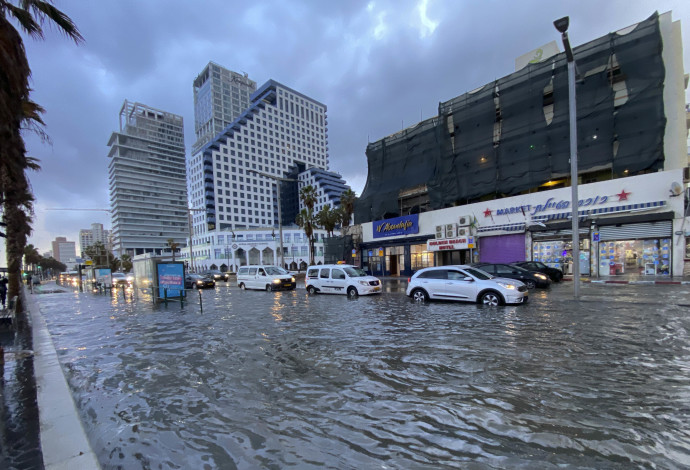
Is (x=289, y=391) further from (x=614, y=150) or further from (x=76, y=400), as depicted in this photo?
(x=614, y=150)

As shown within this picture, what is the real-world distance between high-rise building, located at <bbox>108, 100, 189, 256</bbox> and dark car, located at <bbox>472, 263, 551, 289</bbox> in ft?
466

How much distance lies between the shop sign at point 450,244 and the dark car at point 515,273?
9.44 metres

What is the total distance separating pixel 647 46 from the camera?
20469mm

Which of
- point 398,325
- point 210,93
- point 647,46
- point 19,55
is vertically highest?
point 210,93

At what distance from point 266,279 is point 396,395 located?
20.2 meters

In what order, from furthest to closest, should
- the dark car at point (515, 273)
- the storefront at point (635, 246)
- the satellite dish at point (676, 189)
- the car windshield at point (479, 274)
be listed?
the storefront at point (635, 246), the satellite dish at point (676, 189), the dark car at point (515, 273), the car windshield at point (479, 274)

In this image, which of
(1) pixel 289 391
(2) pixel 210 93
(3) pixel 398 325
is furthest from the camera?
(2) pixel 210 93

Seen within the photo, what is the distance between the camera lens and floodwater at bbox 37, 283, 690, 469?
124 inches

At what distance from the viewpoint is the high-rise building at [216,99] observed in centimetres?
14012

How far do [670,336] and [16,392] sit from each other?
12138 mm

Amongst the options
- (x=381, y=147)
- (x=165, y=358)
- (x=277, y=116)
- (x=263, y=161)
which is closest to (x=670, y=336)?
(x=165, y=358)

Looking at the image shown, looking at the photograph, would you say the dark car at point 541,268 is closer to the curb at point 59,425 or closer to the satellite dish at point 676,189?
the satellite dish at point 676,189

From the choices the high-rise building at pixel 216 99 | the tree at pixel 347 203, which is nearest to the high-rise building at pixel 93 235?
the high-rise building at pixel 216 99

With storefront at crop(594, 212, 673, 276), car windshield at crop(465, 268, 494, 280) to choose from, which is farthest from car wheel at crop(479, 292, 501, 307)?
storefront at crop(594, 212, 673, 276)
